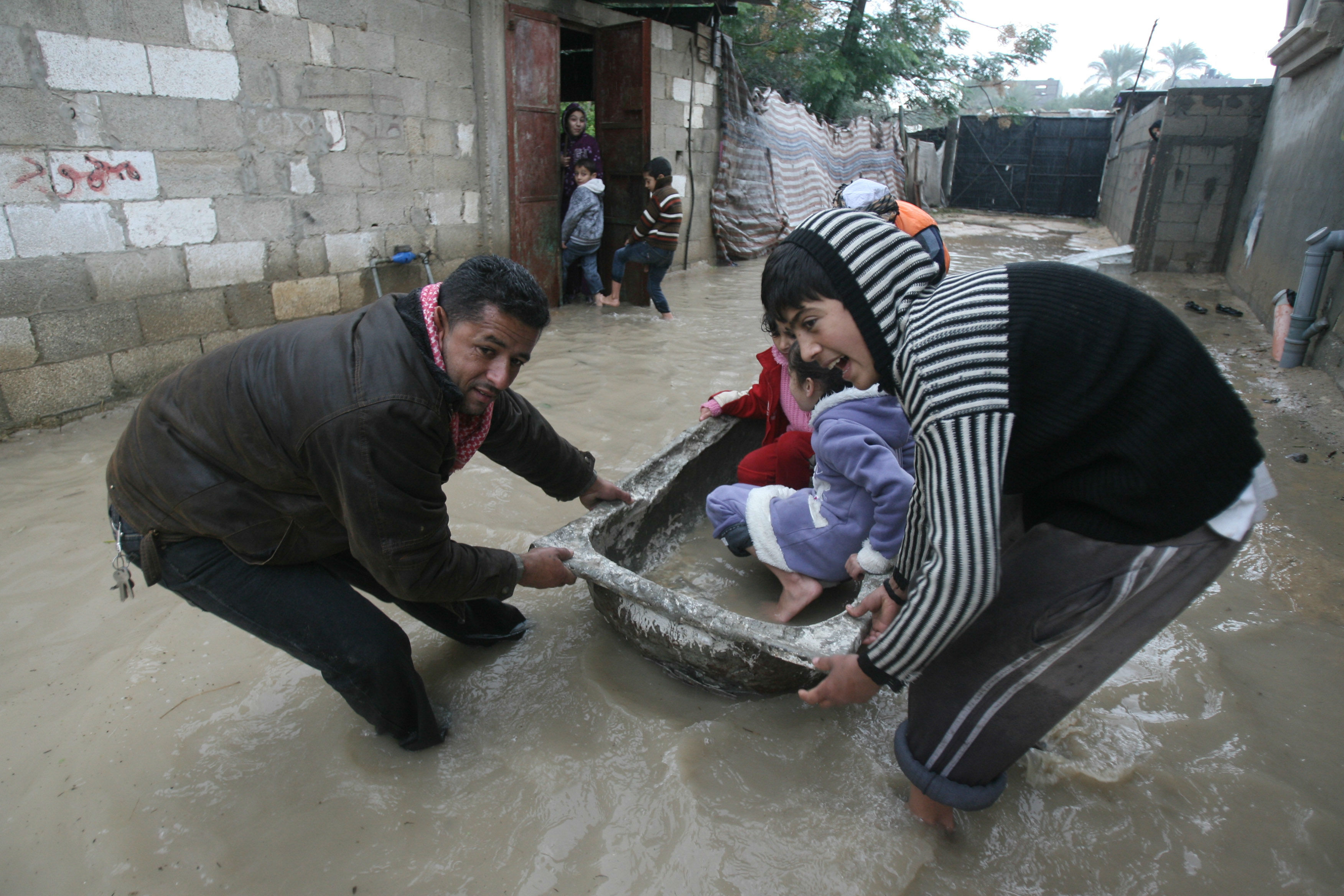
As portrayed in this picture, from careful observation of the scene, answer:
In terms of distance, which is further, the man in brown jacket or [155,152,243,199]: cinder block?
[155,152,243,199]: cinder block

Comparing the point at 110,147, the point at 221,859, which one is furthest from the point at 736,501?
the point at 110,147

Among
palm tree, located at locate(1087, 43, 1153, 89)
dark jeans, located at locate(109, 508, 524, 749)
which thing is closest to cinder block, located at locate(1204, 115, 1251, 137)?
dark jeans, located at locate(109, 508, 524, 749)

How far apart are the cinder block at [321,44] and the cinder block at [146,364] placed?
1887 millimetres

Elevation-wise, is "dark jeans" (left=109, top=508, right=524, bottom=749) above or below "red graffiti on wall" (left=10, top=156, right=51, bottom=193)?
below

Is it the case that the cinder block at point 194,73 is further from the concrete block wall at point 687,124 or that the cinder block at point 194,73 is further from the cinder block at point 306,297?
the concrete block wall at point 687,124

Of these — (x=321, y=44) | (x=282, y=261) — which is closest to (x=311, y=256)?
(x=282, y=261)

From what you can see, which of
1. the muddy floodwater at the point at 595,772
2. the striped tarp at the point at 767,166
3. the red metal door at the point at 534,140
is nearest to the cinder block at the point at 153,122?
the muddy floodwater at the point at 595,772

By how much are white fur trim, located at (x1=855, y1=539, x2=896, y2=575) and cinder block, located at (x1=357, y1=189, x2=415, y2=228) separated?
4423 millimetres

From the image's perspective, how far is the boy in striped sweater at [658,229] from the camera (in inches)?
261

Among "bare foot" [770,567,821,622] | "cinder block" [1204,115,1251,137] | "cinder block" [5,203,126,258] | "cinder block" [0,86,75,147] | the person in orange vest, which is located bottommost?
"bare foot" [770,567,821,622]

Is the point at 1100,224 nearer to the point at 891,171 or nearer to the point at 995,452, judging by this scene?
the point at 891,171

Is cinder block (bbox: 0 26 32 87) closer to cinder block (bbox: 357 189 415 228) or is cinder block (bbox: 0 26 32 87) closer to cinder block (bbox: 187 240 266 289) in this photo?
cinder block (bbox: 187 240 266 289)

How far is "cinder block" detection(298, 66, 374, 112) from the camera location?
4555mm

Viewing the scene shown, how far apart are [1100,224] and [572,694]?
18.0 meters
